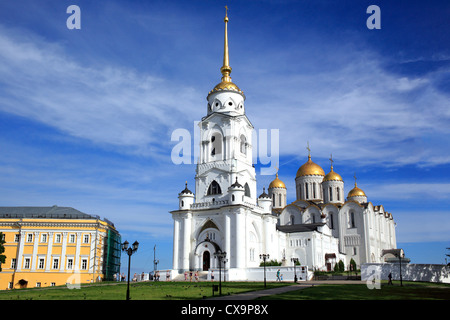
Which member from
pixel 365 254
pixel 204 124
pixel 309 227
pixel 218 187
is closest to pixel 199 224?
pixel 218 187

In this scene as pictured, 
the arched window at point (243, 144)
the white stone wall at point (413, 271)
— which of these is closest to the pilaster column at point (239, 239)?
the arched window at point (243, 144)

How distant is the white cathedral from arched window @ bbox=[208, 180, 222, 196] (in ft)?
0.07

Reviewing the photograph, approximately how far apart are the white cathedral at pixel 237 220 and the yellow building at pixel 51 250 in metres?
11.0

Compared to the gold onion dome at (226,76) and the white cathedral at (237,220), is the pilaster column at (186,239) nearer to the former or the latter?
the white cathedral at (237,220)

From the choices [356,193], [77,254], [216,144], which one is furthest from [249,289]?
[356,193]

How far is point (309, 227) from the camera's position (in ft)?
178

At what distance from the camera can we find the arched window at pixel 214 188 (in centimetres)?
4613

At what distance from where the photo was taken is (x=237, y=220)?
136 feet

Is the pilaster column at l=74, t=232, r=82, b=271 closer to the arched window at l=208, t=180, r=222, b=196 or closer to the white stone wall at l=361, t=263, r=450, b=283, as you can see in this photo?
the arched window at l=208, t=180, r=222, b=196

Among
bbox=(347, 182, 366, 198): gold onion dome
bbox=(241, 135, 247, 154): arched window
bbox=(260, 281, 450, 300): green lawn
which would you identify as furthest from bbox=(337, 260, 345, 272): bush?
bbox=(260, 281, 450, 300): green lawn

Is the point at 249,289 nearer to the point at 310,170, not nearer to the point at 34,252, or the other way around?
the point at 34,252

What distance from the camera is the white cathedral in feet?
→ 140

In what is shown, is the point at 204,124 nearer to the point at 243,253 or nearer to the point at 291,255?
the point at 243,253
